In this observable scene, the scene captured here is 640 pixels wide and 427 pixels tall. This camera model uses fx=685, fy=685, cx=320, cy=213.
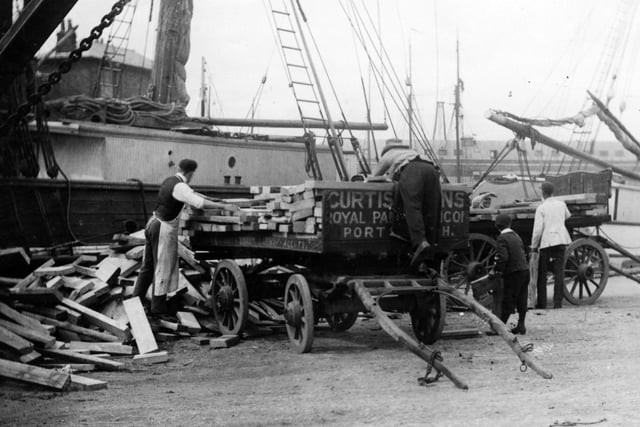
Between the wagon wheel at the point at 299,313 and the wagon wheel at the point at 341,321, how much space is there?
1.43m

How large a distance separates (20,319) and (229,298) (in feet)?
7.57

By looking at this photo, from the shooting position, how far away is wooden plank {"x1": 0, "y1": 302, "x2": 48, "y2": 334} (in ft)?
24.2

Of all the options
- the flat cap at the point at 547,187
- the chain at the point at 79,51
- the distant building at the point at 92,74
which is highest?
Result: the distant building at the point at 92,74

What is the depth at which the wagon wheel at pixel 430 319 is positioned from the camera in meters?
7.62

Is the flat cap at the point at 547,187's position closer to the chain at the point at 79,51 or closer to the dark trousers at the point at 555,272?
the dark trousers at the point at 555,272

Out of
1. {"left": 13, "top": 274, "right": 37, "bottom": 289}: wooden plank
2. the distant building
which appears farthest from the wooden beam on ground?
the distant building

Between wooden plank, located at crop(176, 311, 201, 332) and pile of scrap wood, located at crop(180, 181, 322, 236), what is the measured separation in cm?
Answer: 104

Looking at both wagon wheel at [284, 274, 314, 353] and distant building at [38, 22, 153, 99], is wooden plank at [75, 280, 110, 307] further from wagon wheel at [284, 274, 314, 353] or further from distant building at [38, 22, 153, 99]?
distant building at [38, 22, 153, 99]

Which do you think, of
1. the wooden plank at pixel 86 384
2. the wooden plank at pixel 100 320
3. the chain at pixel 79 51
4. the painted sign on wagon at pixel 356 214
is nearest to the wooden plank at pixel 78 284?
the wooden plank at pixel 100 320

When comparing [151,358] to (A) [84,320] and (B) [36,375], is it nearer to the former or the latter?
(A) [84,320]

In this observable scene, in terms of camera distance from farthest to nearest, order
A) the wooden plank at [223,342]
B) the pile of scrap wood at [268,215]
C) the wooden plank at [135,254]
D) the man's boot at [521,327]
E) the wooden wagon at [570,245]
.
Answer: the wooden wagon at [570,245], the wooden plank at [135,254], the man's boot at [521,327], the wooden plank at [223,342], the pile of scrap wood at [268,215]

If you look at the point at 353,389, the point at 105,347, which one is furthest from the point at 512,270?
the point at 105,347

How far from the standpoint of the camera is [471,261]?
12.4m

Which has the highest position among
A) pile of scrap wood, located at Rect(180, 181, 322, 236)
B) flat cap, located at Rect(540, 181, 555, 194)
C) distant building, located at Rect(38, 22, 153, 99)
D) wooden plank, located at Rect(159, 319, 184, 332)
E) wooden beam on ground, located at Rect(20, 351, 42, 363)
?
distant building, located at Rect(38, 22, 153, 99)
